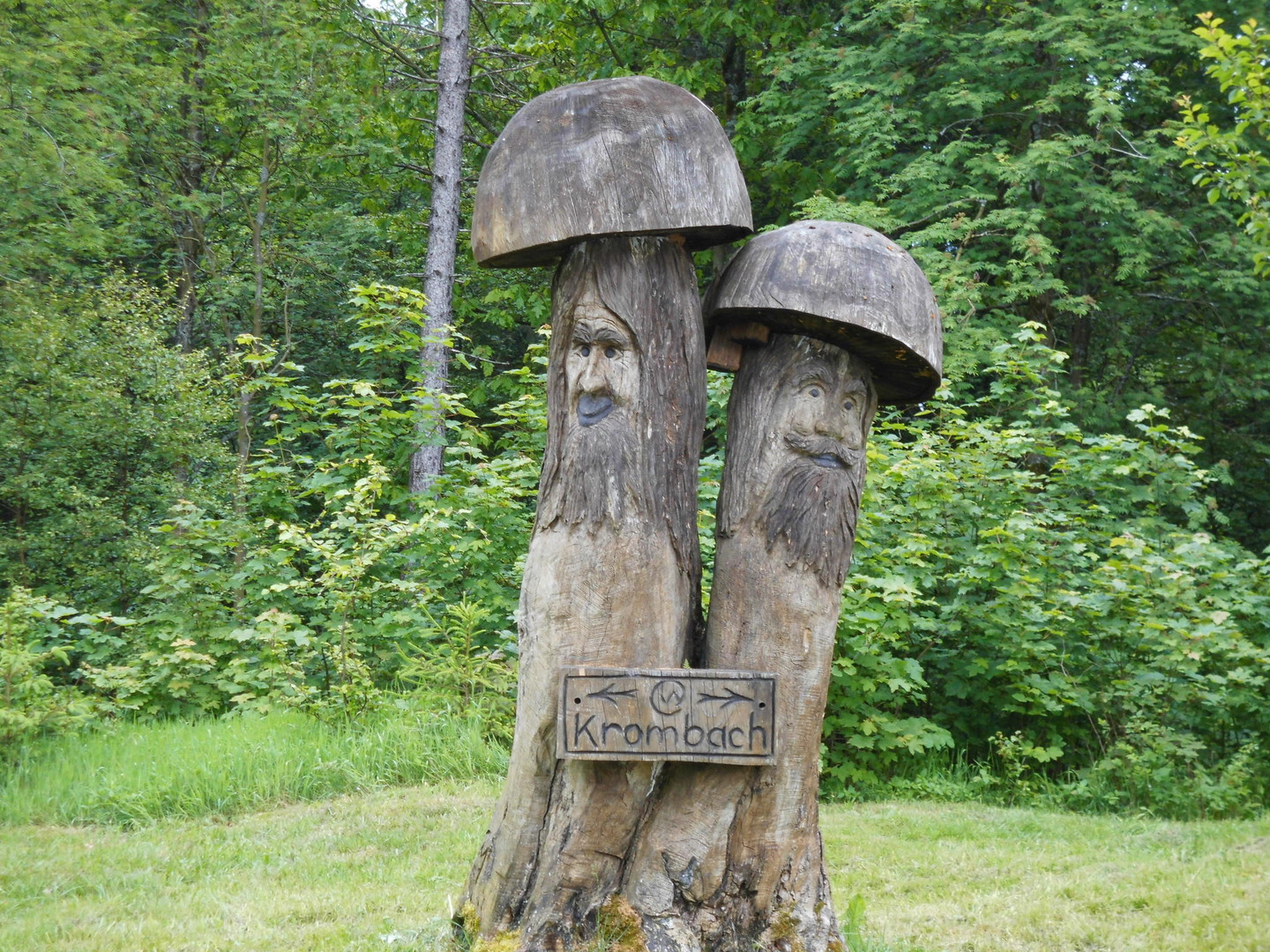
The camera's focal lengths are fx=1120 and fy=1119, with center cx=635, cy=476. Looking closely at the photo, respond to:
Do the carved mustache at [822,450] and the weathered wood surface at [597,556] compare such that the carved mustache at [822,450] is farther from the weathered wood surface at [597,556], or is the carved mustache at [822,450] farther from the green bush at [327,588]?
the green bush at [327,588]

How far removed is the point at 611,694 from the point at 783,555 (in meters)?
0.76

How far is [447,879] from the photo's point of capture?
199 inches

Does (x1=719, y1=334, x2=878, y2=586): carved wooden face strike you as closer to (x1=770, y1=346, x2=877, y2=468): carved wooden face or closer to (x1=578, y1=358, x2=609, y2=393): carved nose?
(x1=770, y1=346, x2=877, y2=468): carved wooden face

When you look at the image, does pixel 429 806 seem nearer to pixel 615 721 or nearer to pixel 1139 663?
pixel 615 721

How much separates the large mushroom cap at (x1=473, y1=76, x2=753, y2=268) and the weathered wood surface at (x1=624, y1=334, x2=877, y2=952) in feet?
2.00

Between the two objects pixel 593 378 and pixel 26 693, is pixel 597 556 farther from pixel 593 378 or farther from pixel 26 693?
pixel 26 693

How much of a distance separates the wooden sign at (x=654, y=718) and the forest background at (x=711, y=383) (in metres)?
3.50

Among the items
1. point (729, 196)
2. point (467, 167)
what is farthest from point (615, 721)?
point (467, 167)

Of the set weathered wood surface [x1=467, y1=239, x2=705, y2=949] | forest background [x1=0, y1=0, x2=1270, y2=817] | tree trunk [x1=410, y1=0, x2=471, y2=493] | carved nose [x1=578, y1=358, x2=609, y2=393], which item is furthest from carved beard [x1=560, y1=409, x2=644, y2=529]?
tree trunk [x1=410, y1=0, x2=471, y2=493]

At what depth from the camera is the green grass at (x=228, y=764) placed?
6.23 m

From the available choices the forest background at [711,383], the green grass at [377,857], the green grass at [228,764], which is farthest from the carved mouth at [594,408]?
the green grass at [228,764]

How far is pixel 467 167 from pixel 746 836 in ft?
45.3

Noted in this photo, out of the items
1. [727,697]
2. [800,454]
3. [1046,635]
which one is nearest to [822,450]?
Answer: [800,454]

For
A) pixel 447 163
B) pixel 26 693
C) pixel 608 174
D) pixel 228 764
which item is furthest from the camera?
pixel 447 163
